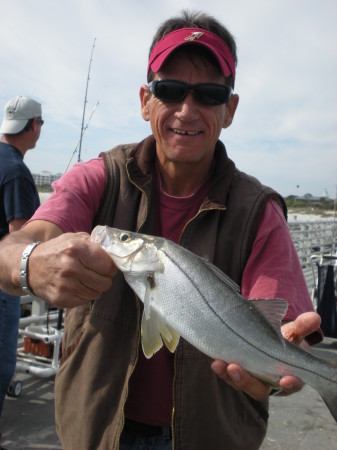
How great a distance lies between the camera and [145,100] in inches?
105

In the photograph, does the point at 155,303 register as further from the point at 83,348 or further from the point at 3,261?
the point at 3,261

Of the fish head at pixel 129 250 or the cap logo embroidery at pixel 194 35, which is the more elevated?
the cap logo embroidery at pixel 194 35

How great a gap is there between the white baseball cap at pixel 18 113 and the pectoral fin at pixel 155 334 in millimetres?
3052

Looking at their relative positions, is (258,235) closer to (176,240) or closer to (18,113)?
(176,240)

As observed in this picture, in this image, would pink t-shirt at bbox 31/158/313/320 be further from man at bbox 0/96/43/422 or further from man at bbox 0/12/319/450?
man at bbox 0/96/43/422

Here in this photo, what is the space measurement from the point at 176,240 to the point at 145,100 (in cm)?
93

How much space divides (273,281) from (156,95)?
1214mm

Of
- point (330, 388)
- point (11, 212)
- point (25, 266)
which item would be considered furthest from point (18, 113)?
point (330, 388)

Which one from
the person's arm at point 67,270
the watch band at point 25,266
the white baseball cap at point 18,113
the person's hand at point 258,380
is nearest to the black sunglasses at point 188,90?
the person's arm at point 67,270

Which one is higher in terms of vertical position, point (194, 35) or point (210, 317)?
point (194, 35)

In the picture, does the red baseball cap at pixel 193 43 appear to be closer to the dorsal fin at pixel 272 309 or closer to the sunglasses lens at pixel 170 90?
the sunglasses lens at pixel 170 90

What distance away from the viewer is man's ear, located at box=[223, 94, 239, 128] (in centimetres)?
265

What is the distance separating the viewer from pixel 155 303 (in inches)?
76.6

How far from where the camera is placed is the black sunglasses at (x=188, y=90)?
2.37 metres
